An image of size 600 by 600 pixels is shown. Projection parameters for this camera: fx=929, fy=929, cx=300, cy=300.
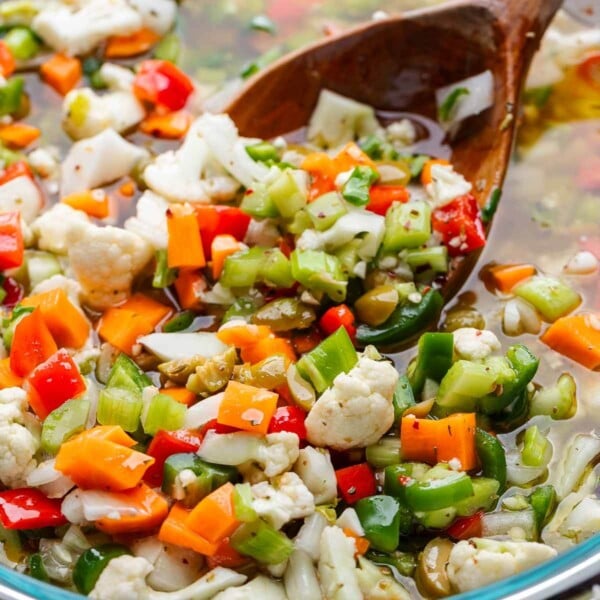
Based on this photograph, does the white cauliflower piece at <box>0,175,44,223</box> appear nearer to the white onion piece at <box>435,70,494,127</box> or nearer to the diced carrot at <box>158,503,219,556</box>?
the diced carrot at <box>158,503,219,556</box>

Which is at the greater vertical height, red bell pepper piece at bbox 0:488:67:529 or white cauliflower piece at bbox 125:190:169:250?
white cauliflower piece at bbox 125:190:169:250

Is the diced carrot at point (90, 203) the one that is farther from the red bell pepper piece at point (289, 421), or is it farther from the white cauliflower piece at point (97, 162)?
the red bell pepper piece at point (289, 421)

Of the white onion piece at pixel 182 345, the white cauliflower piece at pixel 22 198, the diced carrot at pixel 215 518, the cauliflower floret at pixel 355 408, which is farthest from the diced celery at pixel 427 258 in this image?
the white cauliflower piece at pixel 22 198

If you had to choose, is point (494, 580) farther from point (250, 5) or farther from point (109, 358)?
point (250, 5)

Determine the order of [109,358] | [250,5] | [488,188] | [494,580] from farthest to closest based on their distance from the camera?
1. [250,5]
2. [488,188]
3. [109,358]
4. [494,580]

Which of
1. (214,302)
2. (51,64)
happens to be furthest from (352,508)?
(51,64)

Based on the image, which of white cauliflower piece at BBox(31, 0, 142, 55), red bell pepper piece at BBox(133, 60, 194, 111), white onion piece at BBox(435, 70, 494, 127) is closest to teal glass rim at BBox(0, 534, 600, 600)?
white onion piece at BBox(435, 70, 494, 127)
